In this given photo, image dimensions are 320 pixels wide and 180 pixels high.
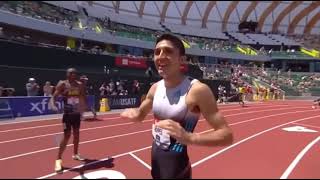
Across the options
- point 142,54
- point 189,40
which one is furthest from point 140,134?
point 189,40

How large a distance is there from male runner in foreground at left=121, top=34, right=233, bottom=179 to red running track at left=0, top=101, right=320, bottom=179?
206 cm

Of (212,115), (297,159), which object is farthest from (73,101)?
(212,115)

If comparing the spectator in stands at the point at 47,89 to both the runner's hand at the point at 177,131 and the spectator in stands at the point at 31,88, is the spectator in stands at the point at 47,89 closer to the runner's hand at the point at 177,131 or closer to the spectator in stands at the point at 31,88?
the spectator in stands at the point at 31,88

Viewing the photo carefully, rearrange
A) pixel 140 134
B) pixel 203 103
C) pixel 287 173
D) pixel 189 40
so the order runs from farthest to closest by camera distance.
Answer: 1. pixel 189 40
2. pixel 140 134
3. pixel 287 173
4. pixel 203 103

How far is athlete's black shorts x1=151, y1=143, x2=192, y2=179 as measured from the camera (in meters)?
3.22

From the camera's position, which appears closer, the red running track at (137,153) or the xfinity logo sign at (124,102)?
the red running track at (137,153)

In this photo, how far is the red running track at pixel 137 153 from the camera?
8.04m

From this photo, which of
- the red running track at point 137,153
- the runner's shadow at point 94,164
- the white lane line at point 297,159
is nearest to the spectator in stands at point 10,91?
the red running track at point 137,153

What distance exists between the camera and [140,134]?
1391 centimetres

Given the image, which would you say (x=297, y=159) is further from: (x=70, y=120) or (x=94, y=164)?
(x=70, y=120)

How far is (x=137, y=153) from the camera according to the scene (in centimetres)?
1029

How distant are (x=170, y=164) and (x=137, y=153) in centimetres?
713

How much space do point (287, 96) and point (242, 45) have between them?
14.5 meters

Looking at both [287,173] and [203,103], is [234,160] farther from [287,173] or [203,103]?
[203,103]
